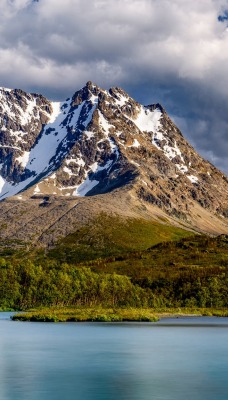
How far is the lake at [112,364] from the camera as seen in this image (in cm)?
5766

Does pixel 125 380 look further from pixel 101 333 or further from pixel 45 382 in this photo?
pixel 101 333

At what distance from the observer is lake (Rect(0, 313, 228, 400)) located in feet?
189

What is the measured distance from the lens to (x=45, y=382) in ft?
208

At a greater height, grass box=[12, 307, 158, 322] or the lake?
grass box=[12, 307, 158, 322]

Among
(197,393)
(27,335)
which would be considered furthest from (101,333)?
(197,393)

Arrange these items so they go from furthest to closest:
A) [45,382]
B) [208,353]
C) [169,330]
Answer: [169,330], [208,353], [45,382]

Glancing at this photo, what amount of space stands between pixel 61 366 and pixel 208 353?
2379 centimetres

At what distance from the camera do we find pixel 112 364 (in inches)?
3073

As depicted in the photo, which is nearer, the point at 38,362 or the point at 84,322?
the point at 38,362

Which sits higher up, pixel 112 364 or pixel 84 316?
pixel 84 316

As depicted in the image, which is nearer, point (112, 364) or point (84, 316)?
point (112, 364)

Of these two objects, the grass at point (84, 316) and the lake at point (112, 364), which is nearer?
the lake at point (112, 364)

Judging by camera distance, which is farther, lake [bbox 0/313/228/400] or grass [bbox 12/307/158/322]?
grass [bbox 12/307/158/322]

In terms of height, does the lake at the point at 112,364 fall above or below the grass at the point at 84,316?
below
